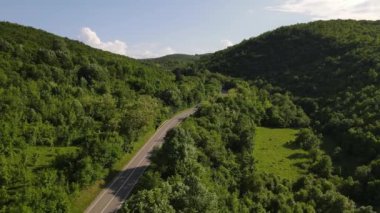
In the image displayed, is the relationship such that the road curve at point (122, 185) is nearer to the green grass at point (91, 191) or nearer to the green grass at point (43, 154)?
the green grass at point (91, 191)

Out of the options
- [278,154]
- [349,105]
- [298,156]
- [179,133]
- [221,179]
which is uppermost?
[349,105]

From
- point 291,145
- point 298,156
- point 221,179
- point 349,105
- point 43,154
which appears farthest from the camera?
point 349,105

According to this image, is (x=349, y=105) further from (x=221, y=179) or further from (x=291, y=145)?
(x=221, y=179)

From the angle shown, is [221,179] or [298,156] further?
[298,156]

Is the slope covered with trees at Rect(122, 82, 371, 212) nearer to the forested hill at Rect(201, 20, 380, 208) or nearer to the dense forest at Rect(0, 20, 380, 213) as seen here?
the dense forest at Rect(0, 20, 380, 213)

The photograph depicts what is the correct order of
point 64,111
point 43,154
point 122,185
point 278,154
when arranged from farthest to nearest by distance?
point 278,154 → point 64,111 → point 43,154 → point 122,185

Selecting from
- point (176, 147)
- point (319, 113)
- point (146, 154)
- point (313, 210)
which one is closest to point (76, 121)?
point (146, 154)

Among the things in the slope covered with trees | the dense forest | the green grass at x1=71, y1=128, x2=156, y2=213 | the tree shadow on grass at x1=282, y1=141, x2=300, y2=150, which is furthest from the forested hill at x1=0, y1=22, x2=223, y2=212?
the tree shadow on grass at x1=282, y1=141, x2=300, y2=150

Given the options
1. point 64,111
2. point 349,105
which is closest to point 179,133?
point 64,111

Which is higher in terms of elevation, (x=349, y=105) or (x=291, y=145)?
(x=349, y=105)
